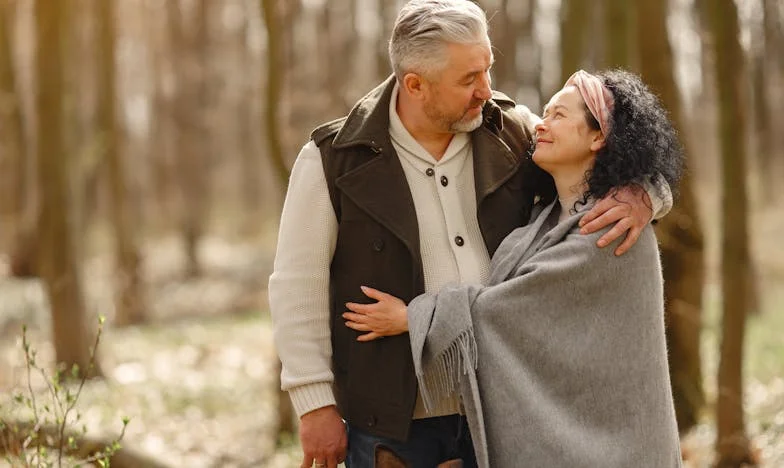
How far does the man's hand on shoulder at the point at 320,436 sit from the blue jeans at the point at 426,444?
92mm

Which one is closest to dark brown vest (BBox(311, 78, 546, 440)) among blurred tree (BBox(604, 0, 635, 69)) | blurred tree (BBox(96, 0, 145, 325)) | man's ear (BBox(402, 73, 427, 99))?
man's ear (BBox(402, 73, 427, 99))

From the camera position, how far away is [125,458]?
546 centimetres

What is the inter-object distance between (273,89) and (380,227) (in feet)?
15.7

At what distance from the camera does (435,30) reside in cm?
314

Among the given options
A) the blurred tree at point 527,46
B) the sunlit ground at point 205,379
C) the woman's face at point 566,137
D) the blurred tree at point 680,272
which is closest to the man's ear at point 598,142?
the woman's face at point 566,137

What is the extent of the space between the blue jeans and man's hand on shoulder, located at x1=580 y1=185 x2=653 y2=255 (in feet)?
2.51

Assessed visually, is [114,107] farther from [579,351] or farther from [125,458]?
[579,351]

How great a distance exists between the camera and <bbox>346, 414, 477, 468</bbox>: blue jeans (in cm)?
324

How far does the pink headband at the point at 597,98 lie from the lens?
303 centimetres

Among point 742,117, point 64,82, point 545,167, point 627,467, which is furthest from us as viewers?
point 64,82

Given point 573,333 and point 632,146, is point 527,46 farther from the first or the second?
point 573,333

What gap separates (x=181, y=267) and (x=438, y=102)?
2223 centimetres

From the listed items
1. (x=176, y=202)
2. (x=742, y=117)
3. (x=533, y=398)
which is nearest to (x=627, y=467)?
(x=533, y=398)

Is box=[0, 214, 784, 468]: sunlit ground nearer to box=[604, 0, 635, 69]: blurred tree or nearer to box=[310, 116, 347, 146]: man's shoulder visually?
box=[310, 116, 347, 146]: man's shoulder
